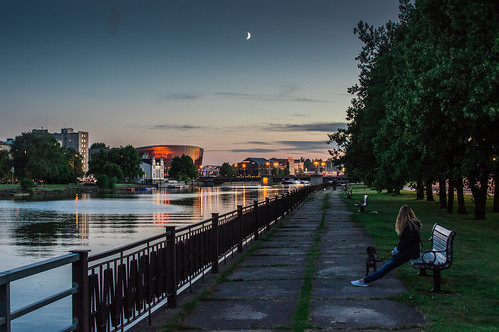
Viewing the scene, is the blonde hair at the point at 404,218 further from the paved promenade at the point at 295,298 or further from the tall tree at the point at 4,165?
the tall tree at the point at 4,165

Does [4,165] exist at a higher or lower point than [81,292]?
higher

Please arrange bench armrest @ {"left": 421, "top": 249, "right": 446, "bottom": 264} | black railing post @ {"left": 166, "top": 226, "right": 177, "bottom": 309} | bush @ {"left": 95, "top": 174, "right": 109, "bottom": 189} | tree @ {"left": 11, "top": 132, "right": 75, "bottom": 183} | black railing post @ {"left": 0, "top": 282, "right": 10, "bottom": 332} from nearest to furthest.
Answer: black railing post @ {"left": 0, "top": 282, "right": 10, "bottom": 332}, black railing post @ {"left": 166, "top": 226, "right": 177, "bottom": 309}, bench armrest @ {"left": 421, "top": 249, "right": 446, "bottom": 264}, tree @ {"left": 11, "top": 132, "right": 75, "bottom": 183}, bush @ {"left": 95, "top": 174, "right": 109, "bottom": 189}

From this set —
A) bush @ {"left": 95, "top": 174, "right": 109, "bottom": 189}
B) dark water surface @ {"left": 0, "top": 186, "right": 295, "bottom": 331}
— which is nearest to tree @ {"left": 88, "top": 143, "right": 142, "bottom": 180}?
bush @ {"left": 95, "top": 174, "right": 109, "bottom": 189}

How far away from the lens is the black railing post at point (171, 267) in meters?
8.29

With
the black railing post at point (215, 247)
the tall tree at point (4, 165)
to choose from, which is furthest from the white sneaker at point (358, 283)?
the tall tree at point (4, 165)

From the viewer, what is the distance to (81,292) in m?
5.36

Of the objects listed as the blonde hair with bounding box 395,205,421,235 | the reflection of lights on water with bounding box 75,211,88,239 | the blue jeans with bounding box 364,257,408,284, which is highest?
the blonde hair with bounding box 395,205,421,235

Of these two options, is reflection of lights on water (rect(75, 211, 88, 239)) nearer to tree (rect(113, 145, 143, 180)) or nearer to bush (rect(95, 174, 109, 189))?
bush (rect(95, 174, 109, 189))

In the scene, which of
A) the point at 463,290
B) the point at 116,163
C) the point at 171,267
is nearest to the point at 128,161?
the point at 116,163

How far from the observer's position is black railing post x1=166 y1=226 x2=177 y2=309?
27.2ft

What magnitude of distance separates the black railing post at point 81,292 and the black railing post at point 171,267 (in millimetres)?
2921

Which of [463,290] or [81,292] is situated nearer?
[81,292]

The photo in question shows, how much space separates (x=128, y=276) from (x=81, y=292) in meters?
1.51

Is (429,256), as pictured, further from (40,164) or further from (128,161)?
(128,161)
